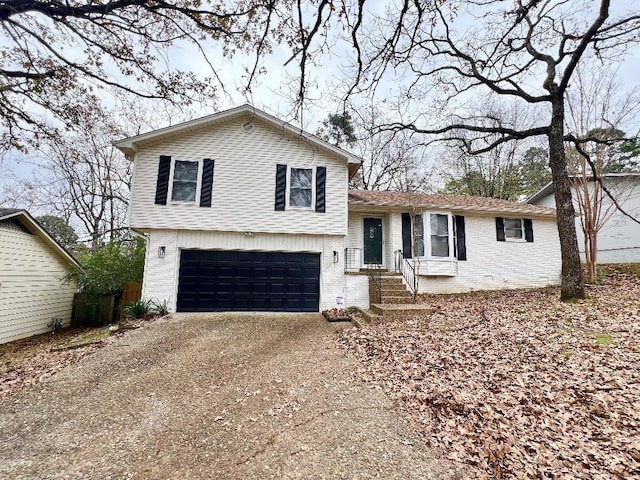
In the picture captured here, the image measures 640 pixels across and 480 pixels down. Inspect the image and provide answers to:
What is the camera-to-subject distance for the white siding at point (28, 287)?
8.27m

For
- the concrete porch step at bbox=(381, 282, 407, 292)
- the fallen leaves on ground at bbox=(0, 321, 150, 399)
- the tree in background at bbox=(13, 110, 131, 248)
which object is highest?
the tree in background at bbox=(13, 110, 131, 248)

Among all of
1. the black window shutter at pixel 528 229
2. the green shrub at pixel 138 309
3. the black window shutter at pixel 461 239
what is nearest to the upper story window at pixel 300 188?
the green shrub at pixel 138 309

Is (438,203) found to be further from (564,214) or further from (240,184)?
(240,184)

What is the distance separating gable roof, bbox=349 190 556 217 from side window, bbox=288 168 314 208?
1828 mm

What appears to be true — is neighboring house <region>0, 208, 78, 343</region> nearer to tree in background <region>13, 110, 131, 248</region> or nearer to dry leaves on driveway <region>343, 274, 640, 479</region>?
tree in background <region>13, 110, 131, 248</region>

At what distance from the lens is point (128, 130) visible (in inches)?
640

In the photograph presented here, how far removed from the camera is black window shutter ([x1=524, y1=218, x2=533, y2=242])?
12992 mm

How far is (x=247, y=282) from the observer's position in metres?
9.97

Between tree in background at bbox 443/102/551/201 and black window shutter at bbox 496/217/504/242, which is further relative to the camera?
tree in background at bbox 443/102/551/201

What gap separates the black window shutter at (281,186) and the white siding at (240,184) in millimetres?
142

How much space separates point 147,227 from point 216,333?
4.43 meters

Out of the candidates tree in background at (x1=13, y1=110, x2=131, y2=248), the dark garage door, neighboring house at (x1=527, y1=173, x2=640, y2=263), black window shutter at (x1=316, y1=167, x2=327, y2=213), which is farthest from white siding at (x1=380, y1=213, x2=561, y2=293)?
tree in background at (x1=13, y1=110, x2=131, y2=248)

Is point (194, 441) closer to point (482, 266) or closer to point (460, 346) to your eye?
point (460, 346)

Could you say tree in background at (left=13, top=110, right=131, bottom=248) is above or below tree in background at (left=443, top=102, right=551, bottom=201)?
below
